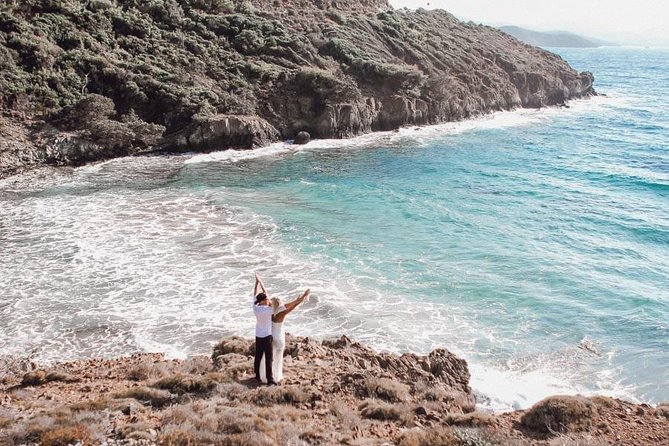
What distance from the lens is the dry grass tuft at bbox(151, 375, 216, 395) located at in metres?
9.98

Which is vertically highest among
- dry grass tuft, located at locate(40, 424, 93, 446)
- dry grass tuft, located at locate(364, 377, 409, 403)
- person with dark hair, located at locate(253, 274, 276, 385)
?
person with dark hair, located at locate(253, 274, 276, 385)

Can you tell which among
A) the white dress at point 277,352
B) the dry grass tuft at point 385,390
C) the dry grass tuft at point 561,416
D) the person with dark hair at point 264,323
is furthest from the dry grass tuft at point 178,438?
the dry grass tuft at point 561,416

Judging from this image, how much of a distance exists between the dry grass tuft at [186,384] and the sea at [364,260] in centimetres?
346

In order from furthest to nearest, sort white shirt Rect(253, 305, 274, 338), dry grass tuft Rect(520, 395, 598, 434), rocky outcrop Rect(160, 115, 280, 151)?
1. rocky outcrop Rect(160, 115, 280, 151)
2. white shirt Rect(253, 305, 274, 338)
3. dry grass tuft Rect(520, 395, 598, 434)

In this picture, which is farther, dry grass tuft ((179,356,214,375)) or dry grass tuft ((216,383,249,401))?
dry grass tuft ((179,356,214,375))

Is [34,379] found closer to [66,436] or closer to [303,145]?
[66,436]

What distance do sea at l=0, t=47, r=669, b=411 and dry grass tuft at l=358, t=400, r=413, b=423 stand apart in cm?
337

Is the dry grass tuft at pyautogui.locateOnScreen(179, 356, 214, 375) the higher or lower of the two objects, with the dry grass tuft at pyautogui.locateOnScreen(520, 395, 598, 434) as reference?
higher

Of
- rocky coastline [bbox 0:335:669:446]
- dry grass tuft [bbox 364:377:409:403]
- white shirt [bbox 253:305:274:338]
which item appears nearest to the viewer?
rocky coastline [bbox 0:335:669:446]

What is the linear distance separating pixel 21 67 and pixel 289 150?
17.9 meters

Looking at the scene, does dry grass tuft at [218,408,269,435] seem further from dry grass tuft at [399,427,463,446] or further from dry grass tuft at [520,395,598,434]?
dry grass tuft at [520,395,598,434]

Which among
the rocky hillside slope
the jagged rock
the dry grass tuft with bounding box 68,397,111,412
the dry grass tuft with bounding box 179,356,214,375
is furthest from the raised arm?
the jagged rock

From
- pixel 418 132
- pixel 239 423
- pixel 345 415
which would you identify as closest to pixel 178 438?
pixel 239 423

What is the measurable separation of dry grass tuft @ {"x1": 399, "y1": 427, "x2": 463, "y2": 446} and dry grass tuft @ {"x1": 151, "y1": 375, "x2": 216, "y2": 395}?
381cm
